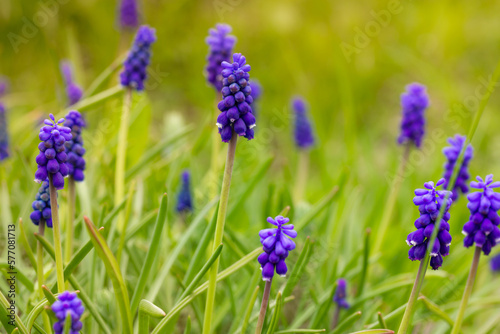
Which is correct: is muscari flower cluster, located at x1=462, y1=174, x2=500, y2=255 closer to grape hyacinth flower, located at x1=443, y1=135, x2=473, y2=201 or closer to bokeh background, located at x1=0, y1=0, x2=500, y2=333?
grape hyacinth flower, located at x1=443, y1=135, x2=473, y2=201

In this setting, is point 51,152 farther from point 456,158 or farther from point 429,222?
point 456,158

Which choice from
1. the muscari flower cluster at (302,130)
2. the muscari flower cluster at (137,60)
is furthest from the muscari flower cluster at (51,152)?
the muscari flower cluster at (302,130)

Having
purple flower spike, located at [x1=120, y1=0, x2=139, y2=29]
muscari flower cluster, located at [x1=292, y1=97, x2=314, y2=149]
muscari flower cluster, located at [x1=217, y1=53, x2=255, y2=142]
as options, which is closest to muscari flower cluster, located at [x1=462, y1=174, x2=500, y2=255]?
muscari flower cluster, located at [x1=217, y1=53, x2=255, y2=142]

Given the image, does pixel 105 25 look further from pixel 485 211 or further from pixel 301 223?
pixel 485 211

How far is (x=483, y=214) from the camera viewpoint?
7.47ft

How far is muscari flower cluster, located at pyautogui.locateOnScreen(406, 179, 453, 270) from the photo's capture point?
2.21 meters

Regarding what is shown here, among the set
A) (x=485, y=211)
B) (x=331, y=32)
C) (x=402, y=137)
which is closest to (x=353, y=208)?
(x=402, y=137)

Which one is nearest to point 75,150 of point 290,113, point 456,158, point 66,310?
point 66,310

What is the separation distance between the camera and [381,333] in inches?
96.6

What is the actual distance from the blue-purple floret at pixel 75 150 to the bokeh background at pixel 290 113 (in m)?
0.76

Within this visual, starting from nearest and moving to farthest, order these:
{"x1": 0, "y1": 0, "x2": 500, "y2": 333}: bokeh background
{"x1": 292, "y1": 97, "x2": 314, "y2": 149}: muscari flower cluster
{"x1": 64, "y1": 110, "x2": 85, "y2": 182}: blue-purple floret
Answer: {"x1": 64, "y1": 110, "x2": 85, "y2": 182}: blue-purple floret < {"x1": 0, "y1": 0, "x2": 500, "y2": 333}: bokeh background < {"x1": 292, "y1": 97, "x2": 314, "y2": 149}: muscari flower cluster

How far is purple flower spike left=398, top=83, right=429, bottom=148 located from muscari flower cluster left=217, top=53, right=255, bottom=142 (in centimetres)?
186

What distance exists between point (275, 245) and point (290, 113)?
537cm

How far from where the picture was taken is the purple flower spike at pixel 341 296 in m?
3.23
